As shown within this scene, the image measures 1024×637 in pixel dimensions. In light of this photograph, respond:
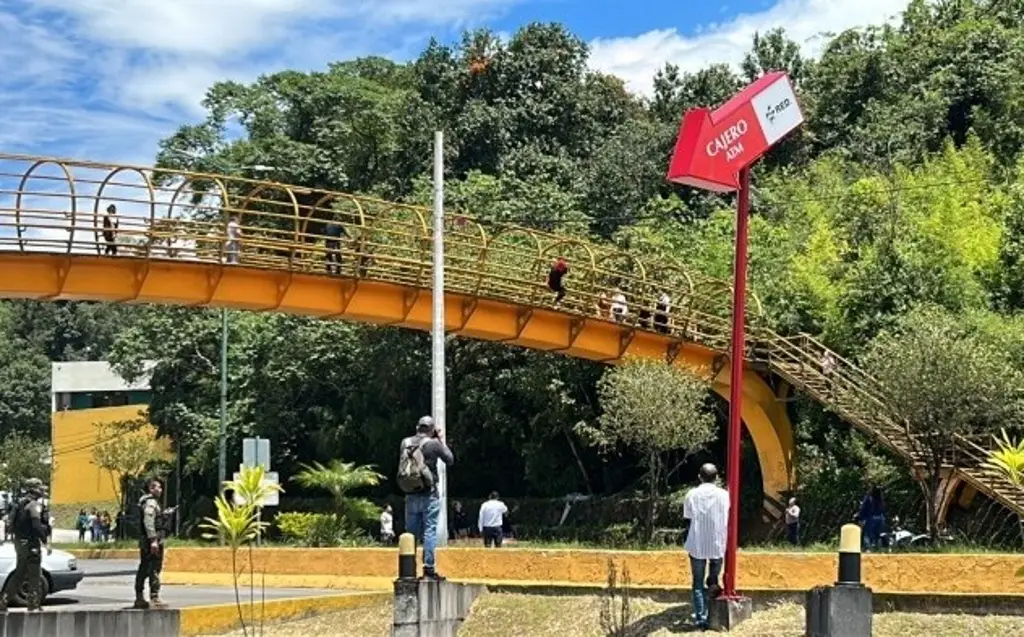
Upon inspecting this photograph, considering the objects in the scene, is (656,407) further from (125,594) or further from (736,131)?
(736,131)

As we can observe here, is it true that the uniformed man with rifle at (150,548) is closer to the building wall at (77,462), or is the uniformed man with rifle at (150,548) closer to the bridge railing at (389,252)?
the bridge railing at (389,252)

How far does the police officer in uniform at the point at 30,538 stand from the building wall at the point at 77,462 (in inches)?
1943

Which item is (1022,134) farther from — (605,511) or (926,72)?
(605,511)

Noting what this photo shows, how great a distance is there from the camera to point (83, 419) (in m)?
64.3

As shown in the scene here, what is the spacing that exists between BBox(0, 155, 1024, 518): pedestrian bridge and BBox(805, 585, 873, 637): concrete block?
1427 centimetres

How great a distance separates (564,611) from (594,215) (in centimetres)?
3561

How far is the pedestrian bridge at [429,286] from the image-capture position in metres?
23.8

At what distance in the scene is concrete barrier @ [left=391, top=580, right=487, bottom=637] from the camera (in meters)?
13.3

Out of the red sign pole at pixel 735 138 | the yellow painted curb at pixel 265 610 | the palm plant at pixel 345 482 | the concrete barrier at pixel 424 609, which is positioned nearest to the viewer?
the red sign pole at pixel 735 138

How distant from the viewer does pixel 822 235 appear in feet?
119

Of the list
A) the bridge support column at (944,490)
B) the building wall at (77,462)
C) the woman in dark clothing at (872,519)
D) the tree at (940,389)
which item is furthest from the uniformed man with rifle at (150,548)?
the building wall at (77,462)

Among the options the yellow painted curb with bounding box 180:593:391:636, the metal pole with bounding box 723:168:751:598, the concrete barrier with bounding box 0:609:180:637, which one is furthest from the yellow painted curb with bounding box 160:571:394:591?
the metal pole with bounding box 723:168:751:598

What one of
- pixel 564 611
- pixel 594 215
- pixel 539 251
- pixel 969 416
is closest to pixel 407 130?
pixel 594 215

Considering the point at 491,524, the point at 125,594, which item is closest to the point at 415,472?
the point at 125,594
